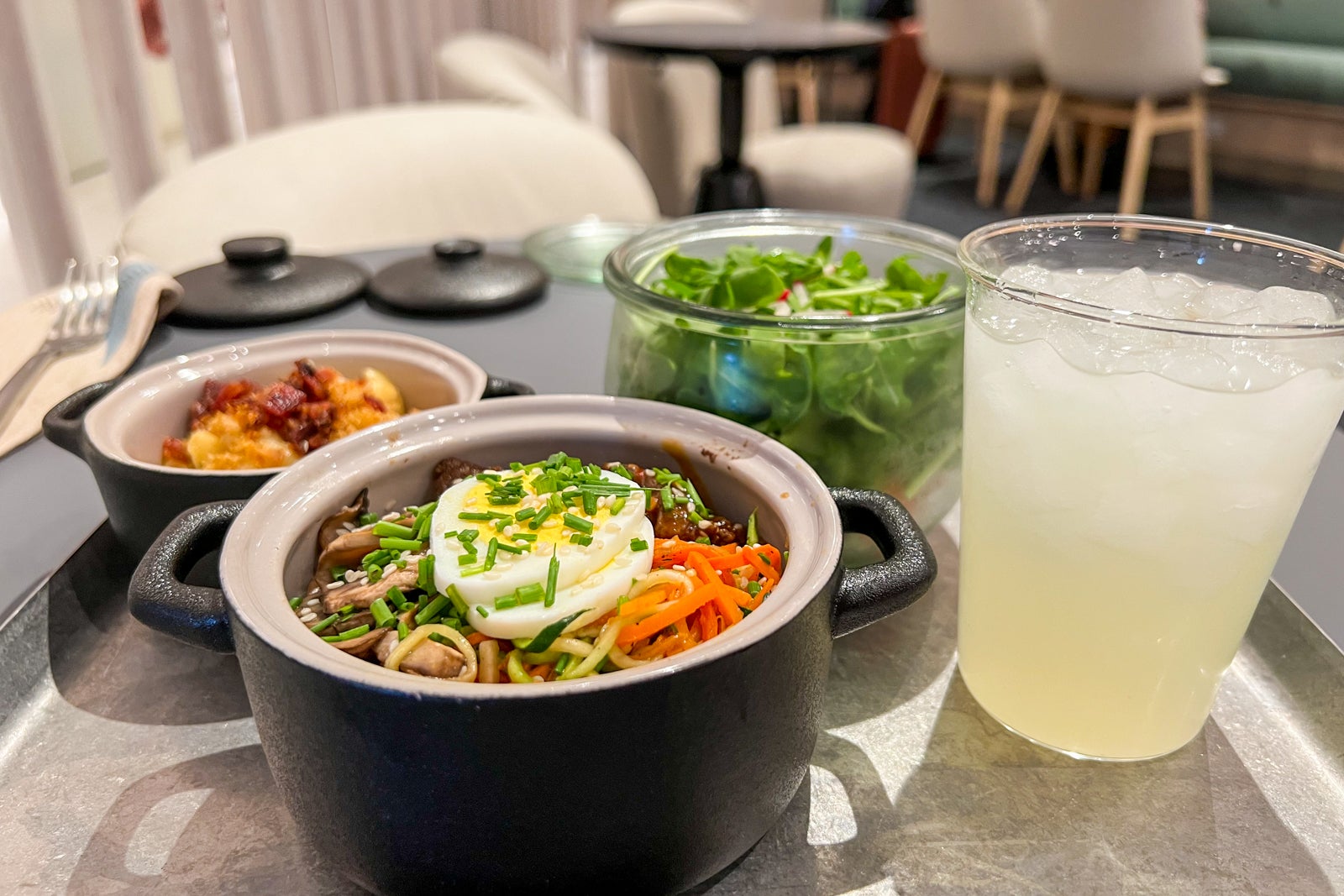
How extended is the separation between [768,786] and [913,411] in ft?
1.10

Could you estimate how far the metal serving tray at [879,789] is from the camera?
20.7 inches

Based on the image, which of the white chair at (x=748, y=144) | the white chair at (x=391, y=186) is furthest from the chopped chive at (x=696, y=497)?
the white chair at (x=748, y=144)

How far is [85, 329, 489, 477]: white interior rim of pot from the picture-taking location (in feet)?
2.46

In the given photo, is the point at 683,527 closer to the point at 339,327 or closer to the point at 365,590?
the point at 365,590

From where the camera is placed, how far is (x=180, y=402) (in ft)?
2.73

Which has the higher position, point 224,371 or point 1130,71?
point 224,371

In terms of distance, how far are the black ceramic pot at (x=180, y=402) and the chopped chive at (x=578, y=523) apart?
0.23m

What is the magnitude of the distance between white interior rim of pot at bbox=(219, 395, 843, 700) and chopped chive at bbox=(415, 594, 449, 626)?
0.25 feet

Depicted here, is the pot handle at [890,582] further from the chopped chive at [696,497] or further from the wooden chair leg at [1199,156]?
the wooden chair leg at [1199,156]

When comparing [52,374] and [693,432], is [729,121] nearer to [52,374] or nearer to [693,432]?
[52,374]

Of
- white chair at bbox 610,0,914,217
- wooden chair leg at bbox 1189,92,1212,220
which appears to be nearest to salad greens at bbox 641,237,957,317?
white chair at bbox 610,0,914,217

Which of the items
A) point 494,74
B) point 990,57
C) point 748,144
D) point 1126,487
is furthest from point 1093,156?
point 1126,487

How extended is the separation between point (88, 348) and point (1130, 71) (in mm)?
4751

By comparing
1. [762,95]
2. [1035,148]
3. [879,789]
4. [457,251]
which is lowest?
[1035,148]
